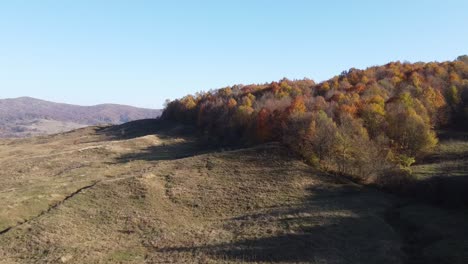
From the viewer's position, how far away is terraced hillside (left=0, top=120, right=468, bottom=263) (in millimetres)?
30964

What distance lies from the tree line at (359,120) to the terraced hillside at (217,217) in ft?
16.3

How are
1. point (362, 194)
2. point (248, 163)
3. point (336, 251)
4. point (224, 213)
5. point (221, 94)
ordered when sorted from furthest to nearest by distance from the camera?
point (221, 94)
point (248, 163)
point (362, 194)
point (224, 213)
point (336, 251)

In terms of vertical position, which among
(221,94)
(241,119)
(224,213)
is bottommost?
(224,213)

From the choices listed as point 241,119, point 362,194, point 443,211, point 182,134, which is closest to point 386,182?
point 362,194

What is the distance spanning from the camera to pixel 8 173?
63000 millimetres

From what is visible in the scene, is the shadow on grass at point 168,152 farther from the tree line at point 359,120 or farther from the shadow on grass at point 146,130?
the shadow on grass at point 146,130

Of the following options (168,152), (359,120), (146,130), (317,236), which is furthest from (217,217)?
(146,130)

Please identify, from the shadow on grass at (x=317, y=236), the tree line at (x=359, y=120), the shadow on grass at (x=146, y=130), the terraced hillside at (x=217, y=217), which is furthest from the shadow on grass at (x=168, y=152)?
the shadow on grass at (x=317, y=236)

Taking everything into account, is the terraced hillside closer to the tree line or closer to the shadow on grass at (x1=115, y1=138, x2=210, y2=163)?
the tree line

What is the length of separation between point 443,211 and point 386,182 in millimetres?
11397

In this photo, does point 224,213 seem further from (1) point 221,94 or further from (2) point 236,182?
(1) point 221,94

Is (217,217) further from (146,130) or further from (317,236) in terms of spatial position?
(146,130)

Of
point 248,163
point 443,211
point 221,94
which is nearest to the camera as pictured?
point 443,211

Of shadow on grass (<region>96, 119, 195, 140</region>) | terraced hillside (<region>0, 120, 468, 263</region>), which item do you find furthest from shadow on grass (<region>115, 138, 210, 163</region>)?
shadow on grass (<region>96, 119, 195, 140</region>)
